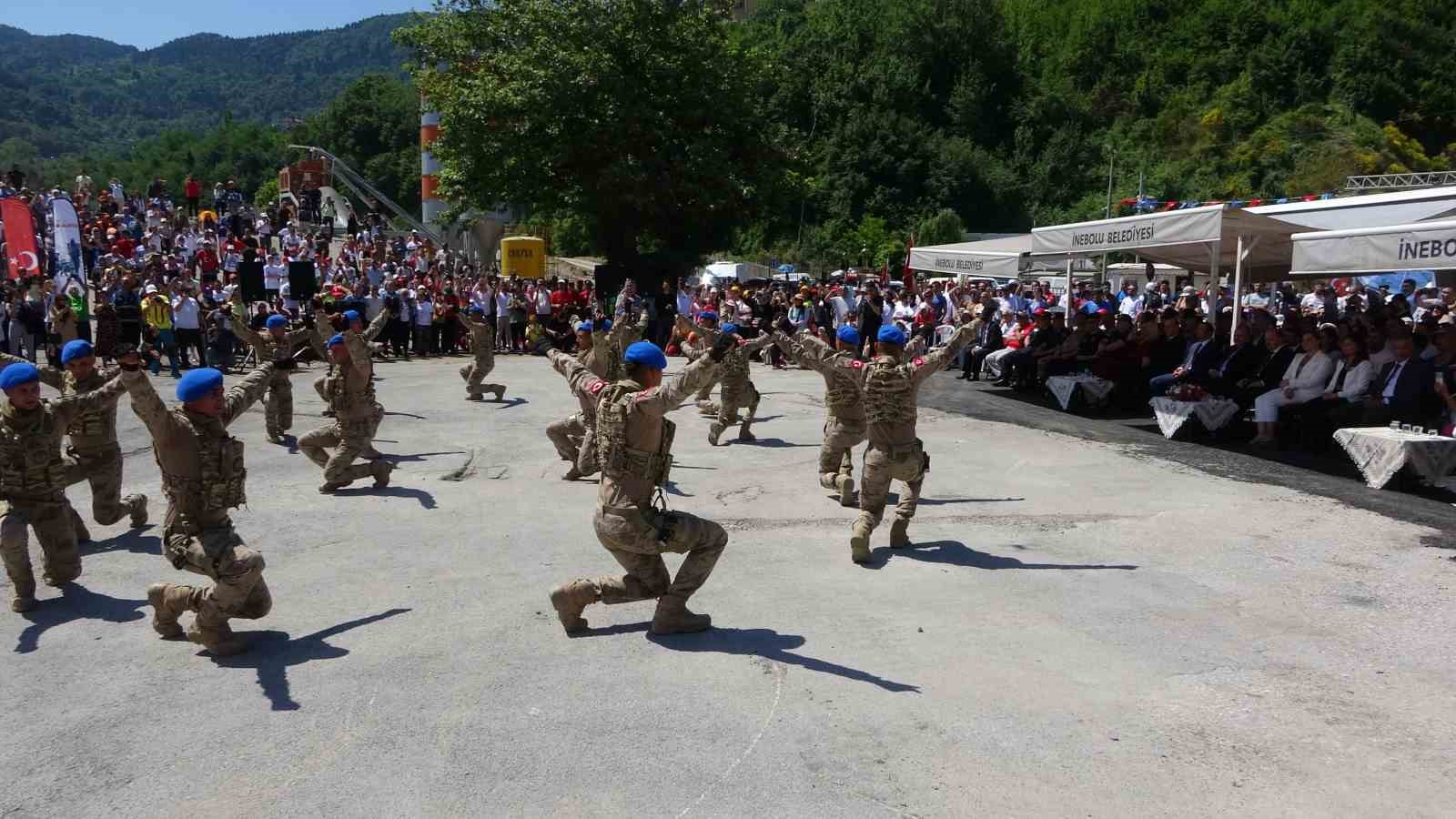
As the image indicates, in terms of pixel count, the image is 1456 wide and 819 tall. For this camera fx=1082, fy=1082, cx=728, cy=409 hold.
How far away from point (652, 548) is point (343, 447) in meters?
5.65

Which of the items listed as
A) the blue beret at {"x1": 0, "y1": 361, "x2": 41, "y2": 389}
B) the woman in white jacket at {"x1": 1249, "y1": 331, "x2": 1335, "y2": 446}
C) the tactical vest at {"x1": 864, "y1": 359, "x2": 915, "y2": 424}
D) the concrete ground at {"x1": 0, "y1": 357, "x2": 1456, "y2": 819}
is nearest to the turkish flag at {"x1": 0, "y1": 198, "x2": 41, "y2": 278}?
the concrete ground at {"x1": 0, "y1": 357, "x2": 1456, "y2": 819}

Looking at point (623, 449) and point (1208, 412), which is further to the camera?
point (1208, 412)

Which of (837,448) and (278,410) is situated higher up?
(837,448)

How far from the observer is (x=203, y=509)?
623 cm

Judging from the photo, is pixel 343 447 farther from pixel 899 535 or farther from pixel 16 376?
pixel 899 535

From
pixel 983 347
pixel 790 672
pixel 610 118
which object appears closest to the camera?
pixel 790 672

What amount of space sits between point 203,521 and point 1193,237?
39.0 feet

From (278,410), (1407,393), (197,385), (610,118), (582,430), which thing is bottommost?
(278,410)

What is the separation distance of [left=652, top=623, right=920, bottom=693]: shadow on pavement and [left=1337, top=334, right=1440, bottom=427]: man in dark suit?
27.0ft

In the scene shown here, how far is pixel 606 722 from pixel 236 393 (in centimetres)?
317

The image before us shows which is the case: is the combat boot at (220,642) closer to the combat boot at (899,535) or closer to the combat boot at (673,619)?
the combat boot at (673,619)

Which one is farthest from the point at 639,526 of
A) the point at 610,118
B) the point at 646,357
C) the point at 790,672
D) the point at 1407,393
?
the point at 610,118

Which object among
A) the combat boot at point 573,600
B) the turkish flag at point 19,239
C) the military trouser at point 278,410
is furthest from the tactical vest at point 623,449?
the turkish flag at point 19,239

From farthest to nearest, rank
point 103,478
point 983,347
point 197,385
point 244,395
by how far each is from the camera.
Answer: point 983,347
point 103,478
point 244,395
point 197,385
